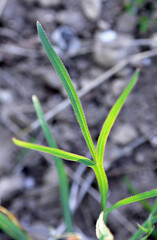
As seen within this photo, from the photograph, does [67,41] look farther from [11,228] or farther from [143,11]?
[11,228]

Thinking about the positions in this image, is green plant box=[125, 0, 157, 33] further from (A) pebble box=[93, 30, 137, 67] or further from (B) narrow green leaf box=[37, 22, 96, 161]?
(B) narrow green leaf box=[37, 22, 96, 161]

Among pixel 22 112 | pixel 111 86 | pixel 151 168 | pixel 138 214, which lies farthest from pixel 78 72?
pixel 138 214

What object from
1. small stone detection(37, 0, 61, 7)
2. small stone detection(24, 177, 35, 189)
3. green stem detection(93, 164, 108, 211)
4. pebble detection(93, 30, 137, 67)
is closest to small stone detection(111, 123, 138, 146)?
pebble detection(93, 30, 137, 67)

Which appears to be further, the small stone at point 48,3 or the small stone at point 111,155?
the small stone at point 48,3

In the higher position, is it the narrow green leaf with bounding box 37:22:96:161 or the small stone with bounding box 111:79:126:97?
the narrow green leaf with bounding box 37:22:96:161

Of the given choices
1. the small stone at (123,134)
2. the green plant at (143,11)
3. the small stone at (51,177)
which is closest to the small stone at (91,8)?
the green plant at (143,11)

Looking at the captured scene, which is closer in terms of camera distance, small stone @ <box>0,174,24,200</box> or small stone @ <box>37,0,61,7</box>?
small stone @ <box>0,174,24,200</box>

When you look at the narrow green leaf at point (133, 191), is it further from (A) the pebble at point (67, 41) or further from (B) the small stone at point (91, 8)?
(B) the small stone at point (91, 8)

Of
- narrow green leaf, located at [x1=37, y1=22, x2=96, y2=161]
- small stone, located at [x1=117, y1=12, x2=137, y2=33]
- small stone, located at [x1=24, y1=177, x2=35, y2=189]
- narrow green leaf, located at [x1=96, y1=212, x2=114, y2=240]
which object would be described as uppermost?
narrow green leaf, located at [x1=37, y1=22, x2=96, y2=161]

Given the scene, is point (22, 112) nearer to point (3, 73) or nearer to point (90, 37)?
point (3, 73)
